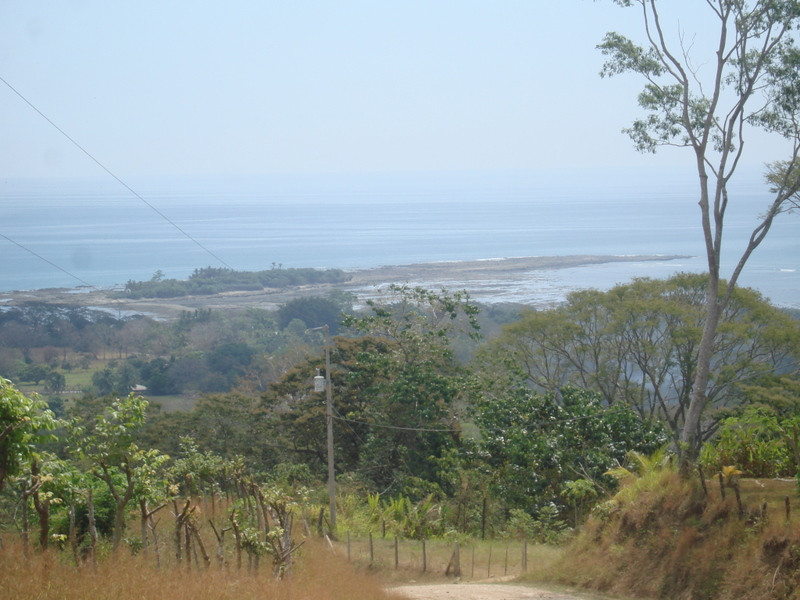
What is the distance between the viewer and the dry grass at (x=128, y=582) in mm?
6648

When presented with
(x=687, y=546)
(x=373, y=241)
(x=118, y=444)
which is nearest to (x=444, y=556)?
(x=687, y=546)

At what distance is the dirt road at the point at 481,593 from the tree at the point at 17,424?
4777 millimetres

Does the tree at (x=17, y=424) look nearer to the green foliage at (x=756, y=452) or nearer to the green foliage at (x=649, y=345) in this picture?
the green foliage at (x=756, y=452)

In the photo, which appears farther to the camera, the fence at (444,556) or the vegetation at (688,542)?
the fence at (444,556)

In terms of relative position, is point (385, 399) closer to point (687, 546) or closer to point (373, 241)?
point (687, 546)

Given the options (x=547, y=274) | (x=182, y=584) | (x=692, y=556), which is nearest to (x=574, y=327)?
(x=692, y=556)

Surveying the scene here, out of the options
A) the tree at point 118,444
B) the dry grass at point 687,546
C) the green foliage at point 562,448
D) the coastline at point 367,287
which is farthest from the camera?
the coastline at point 367,287

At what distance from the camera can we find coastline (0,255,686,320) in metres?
63.3

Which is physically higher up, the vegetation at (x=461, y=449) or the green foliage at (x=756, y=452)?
the green foliage at (x=756, y=452)

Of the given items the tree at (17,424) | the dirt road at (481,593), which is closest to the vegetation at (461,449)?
the tree at (17,424)

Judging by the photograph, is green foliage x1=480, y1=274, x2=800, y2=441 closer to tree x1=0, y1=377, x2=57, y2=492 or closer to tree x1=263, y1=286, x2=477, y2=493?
tree x1=263, y1=286, x2=477, y2=493

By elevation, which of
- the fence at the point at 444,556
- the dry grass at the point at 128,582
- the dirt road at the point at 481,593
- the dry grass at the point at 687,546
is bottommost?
the fence at the point at 444,556

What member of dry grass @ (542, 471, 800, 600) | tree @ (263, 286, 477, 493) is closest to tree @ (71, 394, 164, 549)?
dry grass @ (542, 471, 800, 600)

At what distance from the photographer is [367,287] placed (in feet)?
224
